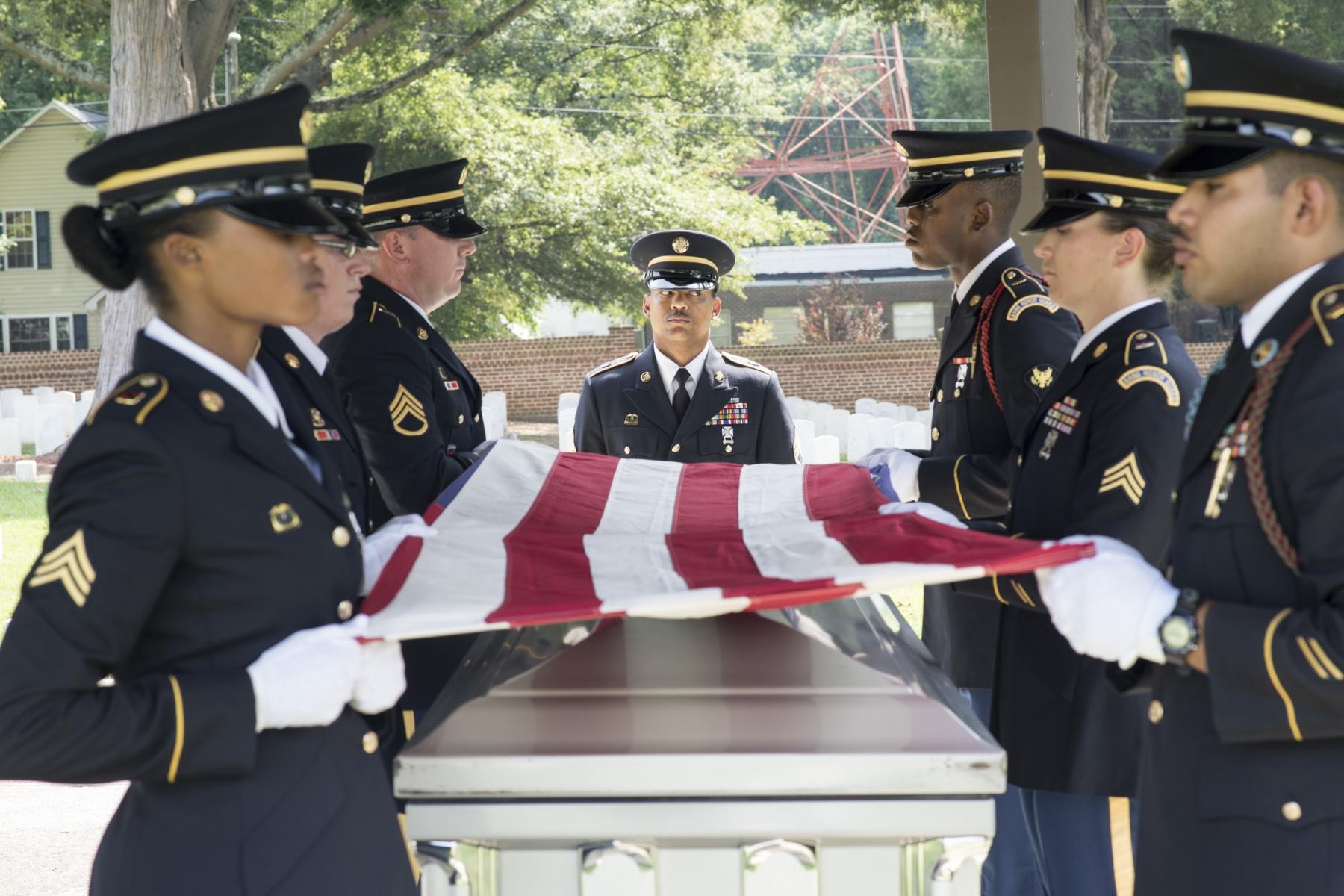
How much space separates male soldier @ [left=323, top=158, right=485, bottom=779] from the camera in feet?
11.1

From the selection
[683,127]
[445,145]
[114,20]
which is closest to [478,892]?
[114,20]

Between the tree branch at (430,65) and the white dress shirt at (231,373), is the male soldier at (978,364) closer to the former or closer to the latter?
the white dress shirt at (231,373)

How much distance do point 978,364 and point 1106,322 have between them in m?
0.71

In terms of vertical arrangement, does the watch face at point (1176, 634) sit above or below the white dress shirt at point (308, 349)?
below

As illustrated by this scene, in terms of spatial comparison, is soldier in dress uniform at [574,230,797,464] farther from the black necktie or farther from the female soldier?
the female soldier

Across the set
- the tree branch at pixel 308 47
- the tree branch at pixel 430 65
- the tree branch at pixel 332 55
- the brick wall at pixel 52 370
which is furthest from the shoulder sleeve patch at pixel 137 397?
the brick wall at pixel 52 370

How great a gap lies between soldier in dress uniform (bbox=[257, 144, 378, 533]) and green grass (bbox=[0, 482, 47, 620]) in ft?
20.7

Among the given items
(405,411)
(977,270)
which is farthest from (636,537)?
(977,270)

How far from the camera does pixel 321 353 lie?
2.82 metres

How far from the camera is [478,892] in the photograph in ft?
6.45

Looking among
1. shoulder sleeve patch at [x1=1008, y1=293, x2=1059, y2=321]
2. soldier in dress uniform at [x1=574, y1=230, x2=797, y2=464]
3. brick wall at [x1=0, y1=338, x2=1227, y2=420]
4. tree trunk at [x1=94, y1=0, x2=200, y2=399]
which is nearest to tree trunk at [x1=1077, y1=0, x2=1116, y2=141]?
soldier in dress uniform at [x1=574, y1=230, x2=797, y2=464]

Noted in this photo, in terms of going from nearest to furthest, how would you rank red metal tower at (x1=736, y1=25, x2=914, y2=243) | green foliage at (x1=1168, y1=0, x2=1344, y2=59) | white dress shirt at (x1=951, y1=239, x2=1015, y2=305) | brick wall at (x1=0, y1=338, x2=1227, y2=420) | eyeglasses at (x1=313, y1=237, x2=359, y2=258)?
eyeglasses at (x1=313, y1=237, x2=359, y2=258) → white dress shirt at (x1=951, y1=239, x2=1015, y2=305) → green foliage at (x1=1168, y1=0, x2=1344, y2=59) → brick wall at (x1=0, y1=338, x2=1227, y2=420) → red metal tower at (x1=736, y1=25, x2=914, y2=243)

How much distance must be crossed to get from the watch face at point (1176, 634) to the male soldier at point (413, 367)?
171cm

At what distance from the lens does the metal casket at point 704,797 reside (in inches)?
74.2
